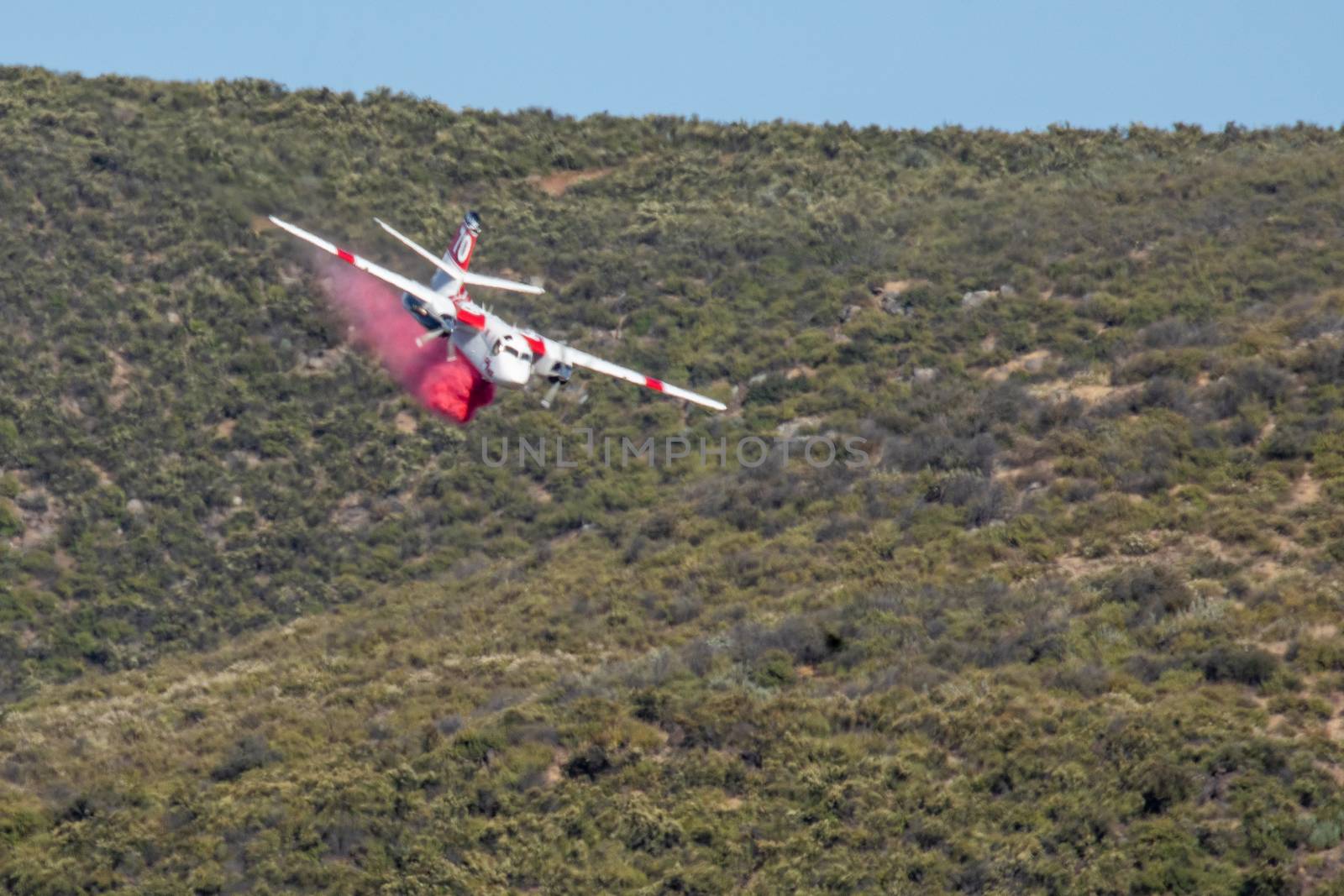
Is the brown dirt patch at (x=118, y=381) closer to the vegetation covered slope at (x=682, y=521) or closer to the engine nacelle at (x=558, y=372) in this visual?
the vegetation covered slope at (x=682, y=521)

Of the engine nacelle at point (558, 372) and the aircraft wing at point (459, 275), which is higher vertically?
the aircraft wing at point (459, 275)

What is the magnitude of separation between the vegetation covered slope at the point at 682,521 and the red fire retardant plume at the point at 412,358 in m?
5.52

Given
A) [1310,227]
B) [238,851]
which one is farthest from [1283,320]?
[238,851]

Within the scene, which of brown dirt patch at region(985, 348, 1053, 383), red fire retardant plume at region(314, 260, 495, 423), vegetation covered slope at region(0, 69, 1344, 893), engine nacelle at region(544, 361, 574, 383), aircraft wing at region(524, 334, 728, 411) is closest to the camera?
vegetation covered slope at region(0, 69, 1344, 893)

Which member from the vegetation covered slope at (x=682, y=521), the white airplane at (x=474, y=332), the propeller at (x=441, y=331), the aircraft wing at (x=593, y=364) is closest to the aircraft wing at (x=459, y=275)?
the white airplane at (x=474, y=332)

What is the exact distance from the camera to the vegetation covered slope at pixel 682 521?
36.7 m

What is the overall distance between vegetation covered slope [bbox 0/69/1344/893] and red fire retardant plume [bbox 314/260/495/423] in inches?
217

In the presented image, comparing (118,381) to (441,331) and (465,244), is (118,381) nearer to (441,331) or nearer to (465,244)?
(465,244)

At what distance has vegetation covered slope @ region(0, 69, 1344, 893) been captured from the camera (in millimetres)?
36688

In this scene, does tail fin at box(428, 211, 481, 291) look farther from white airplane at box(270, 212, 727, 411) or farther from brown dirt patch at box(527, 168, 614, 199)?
brown dirt patch at box(527, 168, 614, 199)

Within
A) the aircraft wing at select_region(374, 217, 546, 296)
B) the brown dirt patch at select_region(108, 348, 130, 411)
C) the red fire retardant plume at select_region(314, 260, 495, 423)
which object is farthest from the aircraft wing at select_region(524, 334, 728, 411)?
the brown dirt patch at select_region(108, 348, 130, 411)

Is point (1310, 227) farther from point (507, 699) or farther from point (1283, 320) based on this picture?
point (507, 699)

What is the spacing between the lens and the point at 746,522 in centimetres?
5322

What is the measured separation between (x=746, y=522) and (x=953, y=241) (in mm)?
24968
